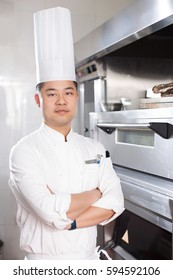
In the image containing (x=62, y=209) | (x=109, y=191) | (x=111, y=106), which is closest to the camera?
(x=62, y=209)

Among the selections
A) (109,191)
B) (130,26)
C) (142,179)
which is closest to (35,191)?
(109,191)

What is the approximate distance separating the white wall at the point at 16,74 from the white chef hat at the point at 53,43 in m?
0.93

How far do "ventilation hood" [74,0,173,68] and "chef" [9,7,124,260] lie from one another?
0.16 metres

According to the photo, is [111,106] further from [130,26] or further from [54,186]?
[54,186]

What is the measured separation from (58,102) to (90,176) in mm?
199

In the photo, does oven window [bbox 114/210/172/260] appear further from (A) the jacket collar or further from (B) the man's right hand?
(A) the jacket collar

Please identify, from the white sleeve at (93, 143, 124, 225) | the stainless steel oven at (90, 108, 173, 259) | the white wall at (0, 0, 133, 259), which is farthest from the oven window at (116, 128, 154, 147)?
the white wall at (0, 0, 133, 259)

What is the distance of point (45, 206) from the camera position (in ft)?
2.61

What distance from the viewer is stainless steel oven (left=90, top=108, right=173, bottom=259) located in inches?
33.5

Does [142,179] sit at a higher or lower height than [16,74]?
lower

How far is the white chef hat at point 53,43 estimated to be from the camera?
89 centimetres

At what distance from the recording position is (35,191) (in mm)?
810

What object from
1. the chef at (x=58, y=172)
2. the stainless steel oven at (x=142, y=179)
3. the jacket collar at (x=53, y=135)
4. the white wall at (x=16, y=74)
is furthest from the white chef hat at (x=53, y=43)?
the white wall at (x=16, y=74)

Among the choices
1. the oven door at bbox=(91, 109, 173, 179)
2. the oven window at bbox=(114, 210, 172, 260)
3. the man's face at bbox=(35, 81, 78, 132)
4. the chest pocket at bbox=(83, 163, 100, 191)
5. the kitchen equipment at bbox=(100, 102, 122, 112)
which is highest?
the man's face at bbox=(35, 81, 78, 132)
